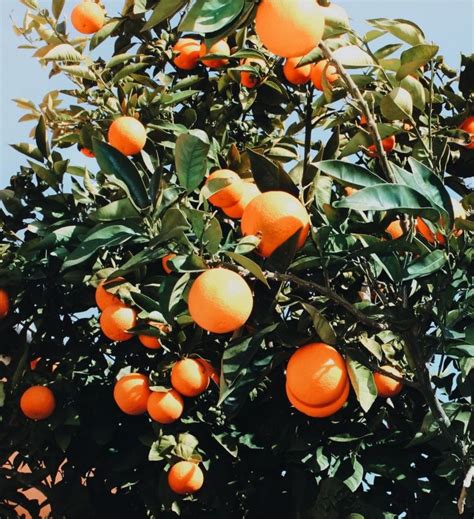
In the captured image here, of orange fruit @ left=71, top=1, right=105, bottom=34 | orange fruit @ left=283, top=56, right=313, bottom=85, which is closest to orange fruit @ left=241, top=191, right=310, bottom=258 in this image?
orange fruit @ left=283, top=56, right=313, bottom=85

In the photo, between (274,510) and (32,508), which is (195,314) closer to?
(274,510)

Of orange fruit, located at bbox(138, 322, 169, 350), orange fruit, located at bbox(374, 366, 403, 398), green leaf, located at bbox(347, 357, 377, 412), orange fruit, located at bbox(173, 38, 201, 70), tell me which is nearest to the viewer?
green leaf, located at bbox(347, 357, 377, 412)

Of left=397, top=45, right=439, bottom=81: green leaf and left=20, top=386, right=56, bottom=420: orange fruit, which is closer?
left=397, top=45, right=439, bottom=81: green leaf

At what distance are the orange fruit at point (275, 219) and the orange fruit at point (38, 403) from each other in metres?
1.14

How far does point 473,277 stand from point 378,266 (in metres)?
0.21

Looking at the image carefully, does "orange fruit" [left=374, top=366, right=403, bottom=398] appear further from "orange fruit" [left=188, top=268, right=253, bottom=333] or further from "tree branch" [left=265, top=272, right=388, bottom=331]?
"orange fruit" [left=188, top=268, right=253, bottom=333]

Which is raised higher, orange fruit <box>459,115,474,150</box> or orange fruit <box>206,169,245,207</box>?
orange fruit <box>459,115,474,150</box>

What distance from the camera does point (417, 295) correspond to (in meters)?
1.88

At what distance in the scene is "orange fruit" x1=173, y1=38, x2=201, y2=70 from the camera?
2711mm

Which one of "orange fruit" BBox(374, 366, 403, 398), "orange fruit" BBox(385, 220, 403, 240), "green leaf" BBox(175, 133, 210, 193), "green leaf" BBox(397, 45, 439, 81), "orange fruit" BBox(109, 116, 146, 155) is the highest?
"orange fruit" BBox(109, 116, 146, 155)

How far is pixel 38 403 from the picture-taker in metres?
2.33

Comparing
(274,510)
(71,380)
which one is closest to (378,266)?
(274,510)

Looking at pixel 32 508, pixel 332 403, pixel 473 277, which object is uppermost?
pixel 473 277

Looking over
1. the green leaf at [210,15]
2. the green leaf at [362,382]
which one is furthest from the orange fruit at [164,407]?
the green leaf at [210,15]
